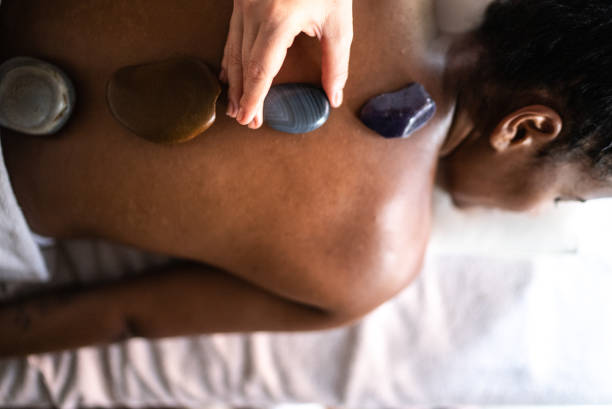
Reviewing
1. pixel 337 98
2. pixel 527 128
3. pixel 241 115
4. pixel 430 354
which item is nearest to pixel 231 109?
pixel 241 115

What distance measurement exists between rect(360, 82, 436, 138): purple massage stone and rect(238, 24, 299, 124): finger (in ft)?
0.48

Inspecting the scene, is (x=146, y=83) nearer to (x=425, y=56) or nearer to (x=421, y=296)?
(x=425, y=56)

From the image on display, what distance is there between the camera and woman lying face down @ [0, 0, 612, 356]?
637 millimetres

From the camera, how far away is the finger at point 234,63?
0.59 meters

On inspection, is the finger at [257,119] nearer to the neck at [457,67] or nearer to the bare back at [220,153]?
the bare back at [220,153]

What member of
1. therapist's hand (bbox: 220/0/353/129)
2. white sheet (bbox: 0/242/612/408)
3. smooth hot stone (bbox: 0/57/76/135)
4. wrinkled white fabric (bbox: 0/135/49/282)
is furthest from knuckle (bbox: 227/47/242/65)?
white sheet (bbox: 0/242/612/408)

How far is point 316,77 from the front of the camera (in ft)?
2.11

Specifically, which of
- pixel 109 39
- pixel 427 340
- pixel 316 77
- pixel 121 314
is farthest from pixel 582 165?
pixel 121 314

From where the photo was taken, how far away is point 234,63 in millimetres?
602

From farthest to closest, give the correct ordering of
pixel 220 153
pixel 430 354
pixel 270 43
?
pixel 430 354 < pixel 220 153 < pixel 270 43

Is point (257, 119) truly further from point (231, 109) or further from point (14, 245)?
point (14, 245)

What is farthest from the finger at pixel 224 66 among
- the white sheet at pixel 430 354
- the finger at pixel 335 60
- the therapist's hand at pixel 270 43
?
the white sheet at pixel 430 354

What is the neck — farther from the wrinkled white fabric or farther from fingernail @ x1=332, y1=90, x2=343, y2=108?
the wrinkled white fabric

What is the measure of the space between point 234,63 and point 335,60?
0.13 meters
